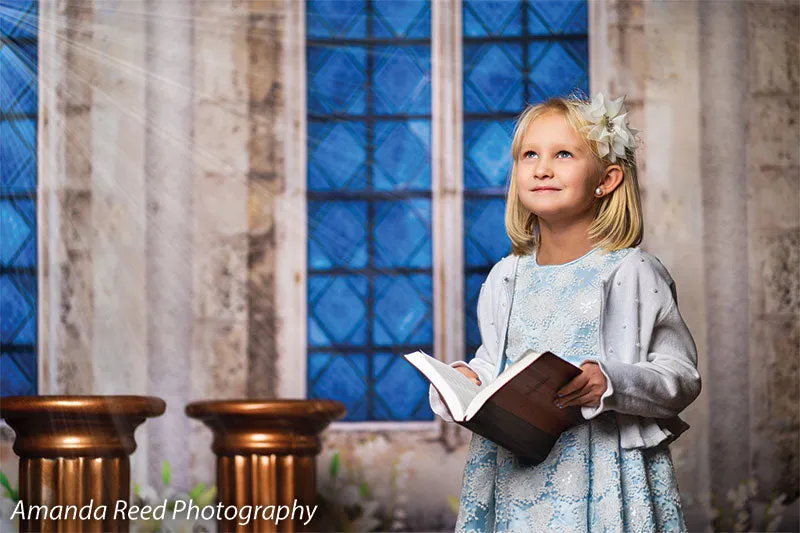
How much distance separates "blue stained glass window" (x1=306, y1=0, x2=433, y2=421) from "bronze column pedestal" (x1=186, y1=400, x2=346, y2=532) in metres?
1.05

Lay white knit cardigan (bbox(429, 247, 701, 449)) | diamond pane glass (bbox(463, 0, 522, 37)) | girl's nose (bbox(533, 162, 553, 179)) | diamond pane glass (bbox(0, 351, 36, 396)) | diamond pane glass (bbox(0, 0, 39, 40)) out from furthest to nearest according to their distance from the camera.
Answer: diamond pane glass (bbox(463, 0, 522, 37)) < diamond pane glass (bbox(0, 351, 36, 396)) < diamond pane glass (bbox(0, 0, 39, 40)) < girl's nose (bbox(533, 162, 553, 179)) < white knit cardigan (bbox(429, 247, 701, 449))

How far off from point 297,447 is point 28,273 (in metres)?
1.45

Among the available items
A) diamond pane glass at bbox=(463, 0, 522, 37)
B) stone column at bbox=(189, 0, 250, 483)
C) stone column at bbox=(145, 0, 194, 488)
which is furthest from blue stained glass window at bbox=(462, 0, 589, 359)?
stone column at bbox=(145, 0, 194, 488)

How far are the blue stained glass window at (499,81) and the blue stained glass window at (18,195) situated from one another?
1.68 m

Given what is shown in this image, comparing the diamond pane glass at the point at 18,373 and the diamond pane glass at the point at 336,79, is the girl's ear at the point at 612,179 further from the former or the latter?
the diamond pane glass at the point at 18,373

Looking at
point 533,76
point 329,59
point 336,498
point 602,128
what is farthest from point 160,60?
point 602,128

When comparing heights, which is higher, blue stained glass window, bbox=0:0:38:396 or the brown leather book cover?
blue stained glass window, bbox=0:0:38:396

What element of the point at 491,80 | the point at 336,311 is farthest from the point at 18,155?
the point at 491,80

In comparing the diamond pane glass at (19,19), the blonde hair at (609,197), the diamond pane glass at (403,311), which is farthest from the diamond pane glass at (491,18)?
the blonde hair at (609,197)

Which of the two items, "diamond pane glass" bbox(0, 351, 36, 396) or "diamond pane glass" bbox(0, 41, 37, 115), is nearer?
"diamond pane glass" bbox(0, 41, 37, 115)

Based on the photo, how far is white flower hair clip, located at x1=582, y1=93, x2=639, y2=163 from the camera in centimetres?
191

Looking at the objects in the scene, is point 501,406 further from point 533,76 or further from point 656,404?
point 533,76

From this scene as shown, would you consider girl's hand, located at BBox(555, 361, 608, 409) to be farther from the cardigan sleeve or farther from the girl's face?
the girl's face

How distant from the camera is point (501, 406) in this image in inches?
66.3
